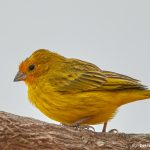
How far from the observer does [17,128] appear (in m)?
5.75

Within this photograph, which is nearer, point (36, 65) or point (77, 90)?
point (77, 90)

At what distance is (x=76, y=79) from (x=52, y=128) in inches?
A: 72.8

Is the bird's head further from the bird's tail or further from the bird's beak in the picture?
the bird's tail

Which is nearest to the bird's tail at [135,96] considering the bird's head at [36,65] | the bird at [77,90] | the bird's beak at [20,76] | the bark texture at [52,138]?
the bird at [77,90]

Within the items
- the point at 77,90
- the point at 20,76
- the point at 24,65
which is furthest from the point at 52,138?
the point at 24,65

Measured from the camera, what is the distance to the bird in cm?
709

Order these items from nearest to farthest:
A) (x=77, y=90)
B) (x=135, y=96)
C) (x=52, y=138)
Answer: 1. (x=52, y=138)
2. (x=135, y=96)
3. (x=77, y=90)

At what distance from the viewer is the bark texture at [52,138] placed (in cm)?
569

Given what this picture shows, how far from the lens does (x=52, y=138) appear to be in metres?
5.86

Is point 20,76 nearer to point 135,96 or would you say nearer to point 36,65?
point 36,65

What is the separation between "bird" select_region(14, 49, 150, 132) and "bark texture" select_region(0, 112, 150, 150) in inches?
29.5

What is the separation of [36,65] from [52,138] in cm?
254

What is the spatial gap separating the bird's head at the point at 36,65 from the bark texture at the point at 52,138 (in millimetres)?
2003

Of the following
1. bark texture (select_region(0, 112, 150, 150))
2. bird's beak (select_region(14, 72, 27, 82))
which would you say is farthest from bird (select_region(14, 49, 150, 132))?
bark texture (select_region(0, 112, 150, 150))
